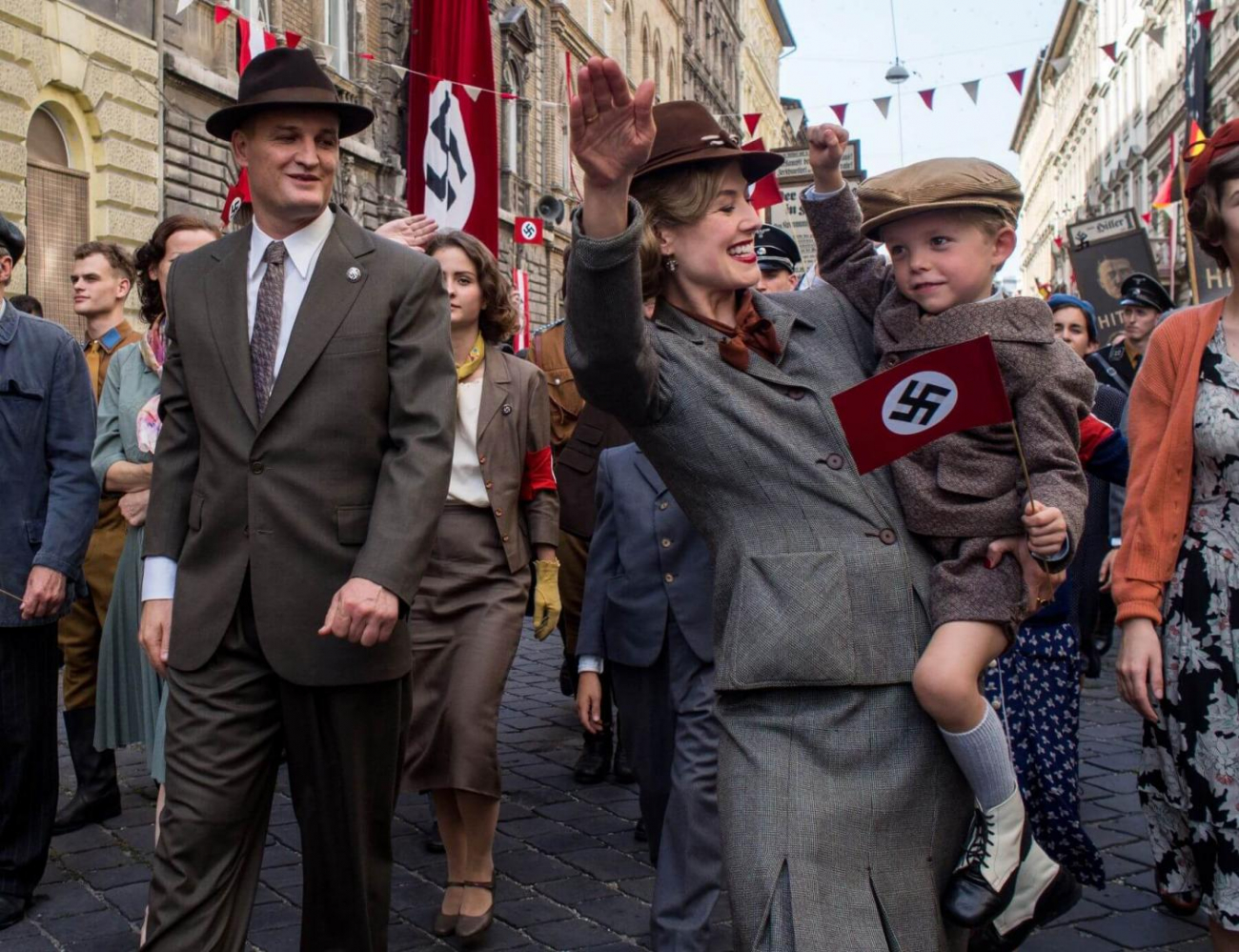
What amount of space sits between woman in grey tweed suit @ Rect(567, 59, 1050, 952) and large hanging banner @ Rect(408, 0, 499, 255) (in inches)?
171

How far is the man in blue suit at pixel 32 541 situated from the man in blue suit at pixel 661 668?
1629 mm

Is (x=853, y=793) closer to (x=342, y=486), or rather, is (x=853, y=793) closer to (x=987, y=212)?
(x=987, y=212)

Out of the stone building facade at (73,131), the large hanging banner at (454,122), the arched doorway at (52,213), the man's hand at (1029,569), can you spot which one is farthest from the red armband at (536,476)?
the arched doorway at (52,213)

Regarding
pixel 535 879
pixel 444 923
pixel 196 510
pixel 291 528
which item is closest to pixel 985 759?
pixel 291 528

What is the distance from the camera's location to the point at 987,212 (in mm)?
2615

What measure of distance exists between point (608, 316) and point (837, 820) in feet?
2.94

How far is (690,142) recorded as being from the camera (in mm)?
2633

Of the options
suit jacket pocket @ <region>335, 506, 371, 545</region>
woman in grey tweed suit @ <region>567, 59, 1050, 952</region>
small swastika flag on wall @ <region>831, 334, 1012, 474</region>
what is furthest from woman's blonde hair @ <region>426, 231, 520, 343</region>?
small swastika flag on wall @ <region>831, 334, 1012, 474</region>

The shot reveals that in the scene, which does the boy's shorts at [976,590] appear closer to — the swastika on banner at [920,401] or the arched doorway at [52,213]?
the swastika on banner at [920,401]

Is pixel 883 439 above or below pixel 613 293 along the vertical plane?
below

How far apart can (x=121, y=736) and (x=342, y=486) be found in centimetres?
246

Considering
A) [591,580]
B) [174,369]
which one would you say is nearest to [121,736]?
[591,580]

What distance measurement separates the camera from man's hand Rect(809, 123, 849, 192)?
8.95 feet

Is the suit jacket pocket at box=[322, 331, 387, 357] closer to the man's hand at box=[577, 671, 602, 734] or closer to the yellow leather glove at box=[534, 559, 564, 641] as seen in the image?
the man's hand at box=[577, 671, 602, 734]
